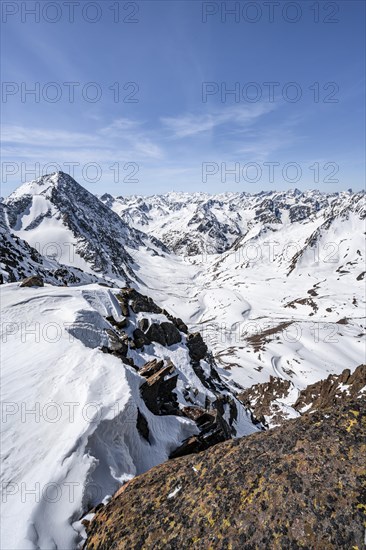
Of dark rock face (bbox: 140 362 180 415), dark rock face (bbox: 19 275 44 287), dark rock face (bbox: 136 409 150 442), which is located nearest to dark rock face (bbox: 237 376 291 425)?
dark rock face (bbox: 140 362 180 415)

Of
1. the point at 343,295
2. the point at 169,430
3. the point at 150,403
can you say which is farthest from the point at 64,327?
the point at 343,295

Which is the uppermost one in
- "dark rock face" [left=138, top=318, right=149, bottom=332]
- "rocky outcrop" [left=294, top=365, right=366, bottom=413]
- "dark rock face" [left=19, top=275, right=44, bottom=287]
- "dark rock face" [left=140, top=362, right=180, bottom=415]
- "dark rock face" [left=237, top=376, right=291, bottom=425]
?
"dark rock face" [left=19, top=275, right=44, bottom=287]

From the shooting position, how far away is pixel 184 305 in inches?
6845

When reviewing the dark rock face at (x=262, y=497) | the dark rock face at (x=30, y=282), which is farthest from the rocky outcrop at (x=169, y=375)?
the dark rock face at (x=30, y=282)

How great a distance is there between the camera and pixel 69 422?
30.9ft

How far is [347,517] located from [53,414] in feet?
29.8

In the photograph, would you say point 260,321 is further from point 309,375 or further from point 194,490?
point 194,490

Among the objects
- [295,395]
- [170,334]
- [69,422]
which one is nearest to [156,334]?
[170,334]

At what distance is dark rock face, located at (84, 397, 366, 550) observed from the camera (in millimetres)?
4578

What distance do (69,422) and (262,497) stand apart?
6.69 m

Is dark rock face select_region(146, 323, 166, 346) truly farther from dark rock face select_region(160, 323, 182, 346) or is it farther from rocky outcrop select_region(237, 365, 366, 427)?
rocky outcrop select_region(237, 365, 366, 427)

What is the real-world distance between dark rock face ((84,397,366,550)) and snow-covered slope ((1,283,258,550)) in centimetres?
120

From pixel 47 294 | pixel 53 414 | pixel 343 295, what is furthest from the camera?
pixel 343 295

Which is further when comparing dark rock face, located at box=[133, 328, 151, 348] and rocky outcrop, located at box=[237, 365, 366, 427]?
rocky outcrop, located at box=[237, 365, 366, 427]
